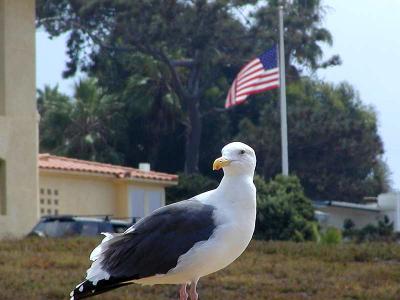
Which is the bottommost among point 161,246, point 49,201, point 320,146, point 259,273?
point 259,273

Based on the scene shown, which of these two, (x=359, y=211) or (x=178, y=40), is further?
(x=178, y=40)

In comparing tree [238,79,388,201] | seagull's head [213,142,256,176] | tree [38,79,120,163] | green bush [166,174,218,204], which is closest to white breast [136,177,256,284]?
seagull's head [213,142,256,176]

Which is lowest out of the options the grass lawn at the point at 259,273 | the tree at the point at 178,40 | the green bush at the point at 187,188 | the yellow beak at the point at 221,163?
the grass lawn at the point at 259,273

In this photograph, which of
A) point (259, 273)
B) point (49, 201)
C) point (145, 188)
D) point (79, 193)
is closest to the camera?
point (259, 273)

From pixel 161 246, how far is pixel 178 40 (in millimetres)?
47357

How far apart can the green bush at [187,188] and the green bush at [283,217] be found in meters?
10.4

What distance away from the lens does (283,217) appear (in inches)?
1275

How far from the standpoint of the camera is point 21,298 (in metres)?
16.2

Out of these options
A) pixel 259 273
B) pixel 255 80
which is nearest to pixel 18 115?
pixel 255 80

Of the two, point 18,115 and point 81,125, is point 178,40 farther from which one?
point 18,115

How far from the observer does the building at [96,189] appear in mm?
35719

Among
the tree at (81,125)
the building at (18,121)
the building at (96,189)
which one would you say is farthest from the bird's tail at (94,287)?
the tree at (81,125)

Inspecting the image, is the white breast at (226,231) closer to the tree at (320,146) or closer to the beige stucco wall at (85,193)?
the beige stucco wall at (85,193)

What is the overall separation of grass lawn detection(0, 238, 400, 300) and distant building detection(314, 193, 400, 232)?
22.3 metres
